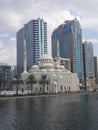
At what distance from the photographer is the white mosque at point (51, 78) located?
14912cm

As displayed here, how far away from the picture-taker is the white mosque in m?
149

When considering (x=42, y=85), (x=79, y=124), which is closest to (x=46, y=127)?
(x=79, y=124)

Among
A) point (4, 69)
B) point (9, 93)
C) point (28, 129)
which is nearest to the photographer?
point (28, 129)

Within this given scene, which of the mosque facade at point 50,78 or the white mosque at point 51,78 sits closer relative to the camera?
the mosque facade at point 50,78

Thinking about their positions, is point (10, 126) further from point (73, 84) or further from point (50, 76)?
point (73, 84)

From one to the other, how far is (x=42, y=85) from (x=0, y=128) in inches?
4603

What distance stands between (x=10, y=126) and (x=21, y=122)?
3.15 metres

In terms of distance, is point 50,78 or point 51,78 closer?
point 50,78

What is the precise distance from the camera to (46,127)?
33125 millimetres

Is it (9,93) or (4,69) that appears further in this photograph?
(4,69)

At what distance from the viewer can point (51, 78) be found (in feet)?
495

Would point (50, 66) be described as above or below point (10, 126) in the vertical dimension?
above

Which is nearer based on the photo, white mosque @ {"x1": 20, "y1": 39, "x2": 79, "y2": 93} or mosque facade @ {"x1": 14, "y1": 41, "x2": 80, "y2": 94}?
mosque facade @ {"x1": 14, "y1": 41, "x2": 80, "y2": 94}

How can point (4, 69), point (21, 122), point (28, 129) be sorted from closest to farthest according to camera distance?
point (28, 129), point (21, 122), point (4, 69)
